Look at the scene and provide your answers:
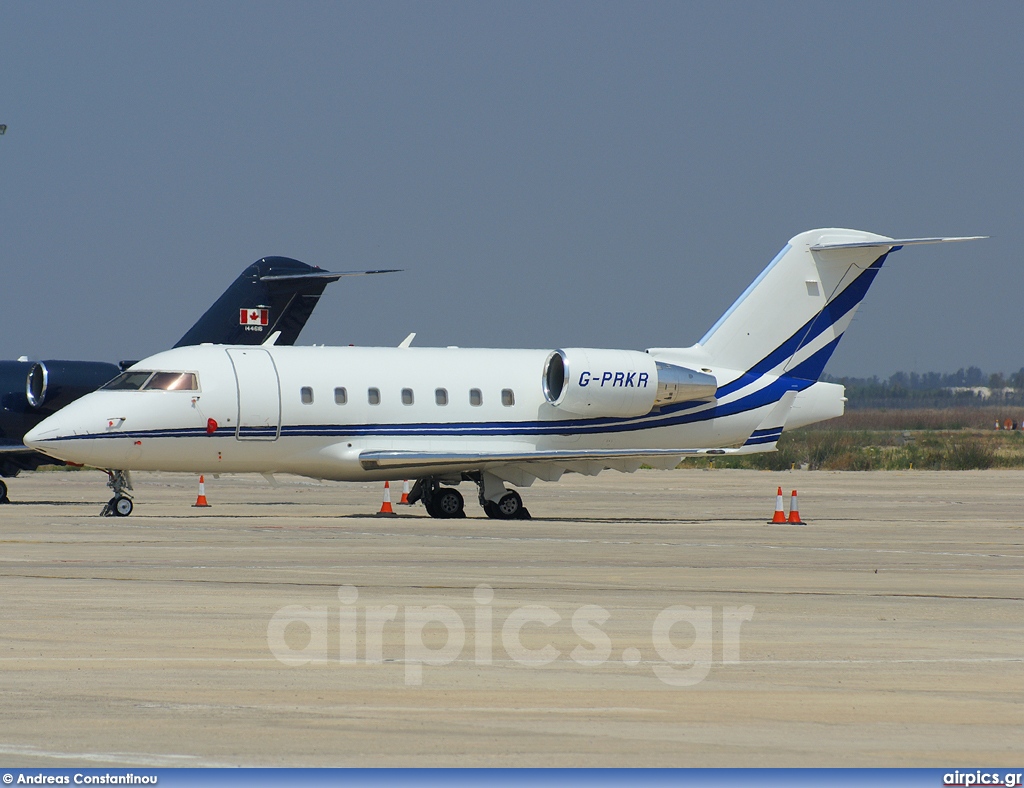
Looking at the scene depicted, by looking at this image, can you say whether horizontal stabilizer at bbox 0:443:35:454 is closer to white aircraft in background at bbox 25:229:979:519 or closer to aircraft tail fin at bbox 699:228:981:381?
white aircraft in background at bbox 25:229:979:519

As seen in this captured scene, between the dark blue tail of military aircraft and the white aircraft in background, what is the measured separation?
21.0 feet

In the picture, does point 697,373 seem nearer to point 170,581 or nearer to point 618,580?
point 618,580

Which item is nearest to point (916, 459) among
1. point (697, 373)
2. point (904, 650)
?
point (697, 373)

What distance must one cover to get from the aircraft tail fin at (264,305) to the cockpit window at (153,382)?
758cm

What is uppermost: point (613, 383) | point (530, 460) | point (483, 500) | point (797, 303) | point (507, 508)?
point (797, 303)

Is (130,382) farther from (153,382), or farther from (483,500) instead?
(483,500)

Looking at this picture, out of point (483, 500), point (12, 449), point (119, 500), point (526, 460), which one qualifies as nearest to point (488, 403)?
point (526, 460)

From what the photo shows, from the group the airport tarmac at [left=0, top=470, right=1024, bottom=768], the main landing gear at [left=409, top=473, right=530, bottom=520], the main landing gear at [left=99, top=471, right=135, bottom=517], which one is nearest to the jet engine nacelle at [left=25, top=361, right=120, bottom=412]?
the main landing gear at [left=99, top=471, right=135, bottom=517]

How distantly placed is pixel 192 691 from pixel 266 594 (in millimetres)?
5539

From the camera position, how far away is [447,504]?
103 feet

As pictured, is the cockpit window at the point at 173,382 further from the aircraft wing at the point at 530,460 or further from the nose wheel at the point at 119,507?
the aircraft wing at the point at 530,460

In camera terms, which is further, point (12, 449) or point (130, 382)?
point (12, 449)

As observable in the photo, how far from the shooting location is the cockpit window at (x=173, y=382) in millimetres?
28578

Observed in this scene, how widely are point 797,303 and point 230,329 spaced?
42.8ft
